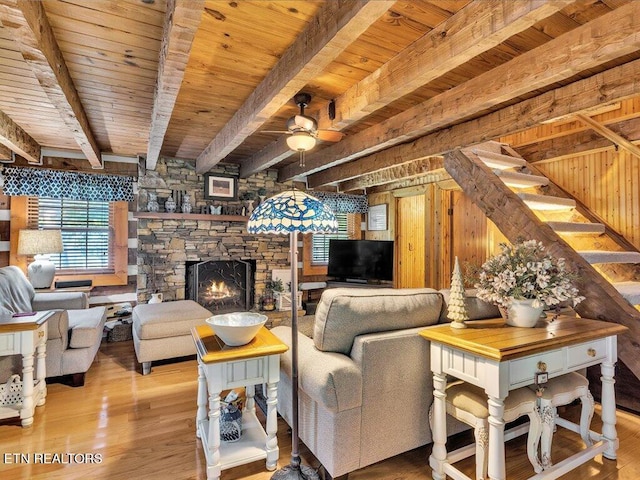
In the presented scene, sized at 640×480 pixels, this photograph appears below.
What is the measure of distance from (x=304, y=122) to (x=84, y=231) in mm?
3551

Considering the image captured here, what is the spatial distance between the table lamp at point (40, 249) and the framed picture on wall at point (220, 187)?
1864mm

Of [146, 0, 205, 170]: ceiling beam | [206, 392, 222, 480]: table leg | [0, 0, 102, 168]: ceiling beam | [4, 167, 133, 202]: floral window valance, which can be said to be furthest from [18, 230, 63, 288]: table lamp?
[206, 392, 222, 480]: table leg

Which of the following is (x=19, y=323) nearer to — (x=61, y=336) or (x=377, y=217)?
(x=61, y=336)

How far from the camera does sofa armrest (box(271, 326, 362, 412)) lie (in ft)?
5.55

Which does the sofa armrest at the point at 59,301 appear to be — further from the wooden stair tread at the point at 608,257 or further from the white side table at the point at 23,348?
the wooden stair tread at the point at 608,257

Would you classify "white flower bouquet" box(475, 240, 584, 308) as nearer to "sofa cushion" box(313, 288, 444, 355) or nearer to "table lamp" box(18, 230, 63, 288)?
"sofa cushion" box(313, 288, 444, 355)

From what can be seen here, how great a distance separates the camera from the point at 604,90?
2107 mm

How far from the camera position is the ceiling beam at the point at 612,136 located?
2.94m

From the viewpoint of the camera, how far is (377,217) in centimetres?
604

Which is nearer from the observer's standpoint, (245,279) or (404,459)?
(404,459)

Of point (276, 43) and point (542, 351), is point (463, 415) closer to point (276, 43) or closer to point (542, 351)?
point (542, 351)

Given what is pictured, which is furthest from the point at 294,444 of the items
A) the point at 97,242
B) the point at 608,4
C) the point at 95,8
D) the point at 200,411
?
the point at 97,242

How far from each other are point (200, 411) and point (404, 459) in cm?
132

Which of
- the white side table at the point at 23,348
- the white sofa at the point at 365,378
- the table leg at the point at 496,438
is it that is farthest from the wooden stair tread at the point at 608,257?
the white side table at the point at 23,348
